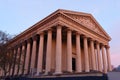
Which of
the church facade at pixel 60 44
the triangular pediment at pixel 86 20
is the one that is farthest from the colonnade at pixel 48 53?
the triangular pediment at pixel 86 20

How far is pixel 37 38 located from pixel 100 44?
16.0m

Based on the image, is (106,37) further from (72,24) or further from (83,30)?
(72,24)

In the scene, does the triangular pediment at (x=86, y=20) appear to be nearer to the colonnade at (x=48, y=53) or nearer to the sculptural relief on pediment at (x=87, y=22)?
the sculptural relief on pediment at (x=87, y=22)

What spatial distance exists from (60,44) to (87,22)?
1126cm

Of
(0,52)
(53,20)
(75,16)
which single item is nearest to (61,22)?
(53,20)

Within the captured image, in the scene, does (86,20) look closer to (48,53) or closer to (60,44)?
(60,44)

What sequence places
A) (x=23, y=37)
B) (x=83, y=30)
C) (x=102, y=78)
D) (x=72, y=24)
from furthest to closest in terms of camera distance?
(x=23, y=37) < (x=83, y=30) < (x=72, y=24) < (x=102, y=78)

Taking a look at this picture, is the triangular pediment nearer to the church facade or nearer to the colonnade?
the church facade

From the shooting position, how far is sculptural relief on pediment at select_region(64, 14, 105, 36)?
108 ft

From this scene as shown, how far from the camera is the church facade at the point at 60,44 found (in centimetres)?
2855

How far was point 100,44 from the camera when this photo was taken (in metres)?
40.2

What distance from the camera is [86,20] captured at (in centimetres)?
3581

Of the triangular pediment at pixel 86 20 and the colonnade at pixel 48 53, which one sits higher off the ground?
the triangular pediment at pixel 86 20

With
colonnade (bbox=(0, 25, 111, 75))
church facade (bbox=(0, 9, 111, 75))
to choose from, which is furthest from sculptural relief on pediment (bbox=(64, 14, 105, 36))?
colonnade (bbox=(0, 25, 111, 75))
